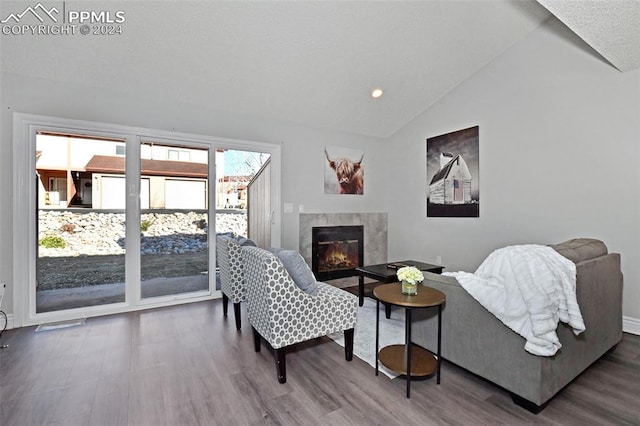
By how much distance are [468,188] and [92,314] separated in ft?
17.3

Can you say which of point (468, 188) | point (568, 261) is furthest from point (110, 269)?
point (468, 188)

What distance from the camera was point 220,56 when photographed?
11.3 feet


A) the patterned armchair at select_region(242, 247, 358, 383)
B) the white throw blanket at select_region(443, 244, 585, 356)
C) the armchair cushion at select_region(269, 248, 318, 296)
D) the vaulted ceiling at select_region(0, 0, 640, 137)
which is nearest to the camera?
the white throw blanket at select_region(443, 244, 585, 356)

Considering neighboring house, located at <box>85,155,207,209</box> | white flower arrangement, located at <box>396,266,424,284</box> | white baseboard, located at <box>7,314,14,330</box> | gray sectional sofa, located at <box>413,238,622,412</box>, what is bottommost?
white baseboard, located at <box>7,314,14,330</box>

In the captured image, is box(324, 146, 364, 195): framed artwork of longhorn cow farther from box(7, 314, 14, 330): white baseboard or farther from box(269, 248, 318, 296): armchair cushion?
box(7, 314, 14, 330): white baseboard

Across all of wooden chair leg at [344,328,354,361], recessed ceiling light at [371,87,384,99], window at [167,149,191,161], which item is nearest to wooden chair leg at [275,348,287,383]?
wooden chair leg at [344,328,354,361]

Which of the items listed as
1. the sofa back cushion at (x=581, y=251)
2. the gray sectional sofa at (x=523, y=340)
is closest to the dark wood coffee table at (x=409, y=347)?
the gray sectional sofa at (x=523, y=340)

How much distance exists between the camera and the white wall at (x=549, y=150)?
10.3ft

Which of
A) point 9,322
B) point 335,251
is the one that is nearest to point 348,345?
point 335,251

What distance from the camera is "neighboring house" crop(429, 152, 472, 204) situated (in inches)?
179

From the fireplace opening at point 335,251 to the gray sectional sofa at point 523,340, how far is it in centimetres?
269

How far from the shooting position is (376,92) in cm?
453

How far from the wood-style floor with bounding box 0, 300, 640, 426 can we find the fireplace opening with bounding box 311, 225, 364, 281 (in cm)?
225

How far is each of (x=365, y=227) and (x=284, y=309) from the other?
372 centimetres
